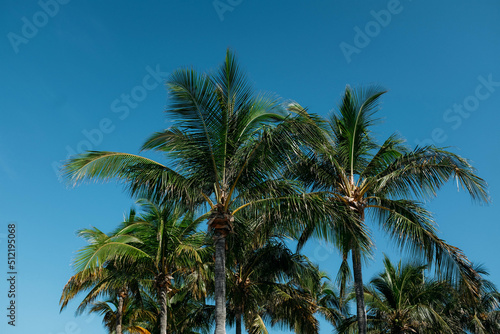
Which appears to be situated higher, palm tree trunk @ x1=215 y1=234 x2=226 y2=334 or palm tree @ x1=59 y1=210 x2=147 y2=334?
palm tree @ x1=59 y1=210 x2=147 y2=334

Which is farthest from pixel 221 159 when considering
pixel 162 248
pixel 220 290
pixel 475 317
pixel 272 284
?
pixel 475 317

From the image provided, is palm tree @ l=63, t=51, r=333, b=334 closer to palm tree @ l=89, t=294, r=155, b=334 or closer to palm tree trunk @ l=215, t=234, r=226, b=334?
palm tree trunk @ l=215, t=234, r=226, b=334

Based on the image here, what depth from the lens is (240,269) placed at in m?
19.5

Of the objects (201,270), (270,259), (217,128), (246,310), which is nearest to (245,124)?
(217,128)

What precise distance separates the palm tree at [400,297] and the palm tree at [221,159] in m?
11.3

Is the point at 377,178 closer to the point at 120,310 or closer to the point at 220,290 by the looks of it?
the point at 220,290

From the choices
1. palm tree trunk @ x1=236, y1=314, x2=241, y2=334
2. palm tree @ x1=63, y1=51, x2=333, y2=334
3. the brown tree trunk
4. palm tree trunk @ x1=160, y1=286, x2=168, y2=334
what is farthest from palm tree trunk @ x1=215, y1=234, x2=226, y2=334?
the brown tree trunk

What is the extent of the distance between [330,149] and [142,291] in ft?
42.9

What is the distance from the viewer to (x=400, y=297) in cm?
2145

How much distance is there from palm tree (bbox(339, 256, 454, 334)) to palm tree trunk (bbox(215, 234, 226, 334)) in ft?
38.7

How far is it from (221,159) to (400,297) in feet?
44.5

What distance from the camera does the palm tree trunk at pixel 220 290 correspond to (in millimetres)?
10641

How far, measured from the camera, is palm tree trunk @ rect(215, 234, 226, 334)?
34.9 ft

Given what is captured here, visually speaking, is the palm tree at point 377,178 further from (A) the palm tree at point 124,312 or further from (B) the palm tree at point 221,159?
(A) the palm tree at point 124,312
